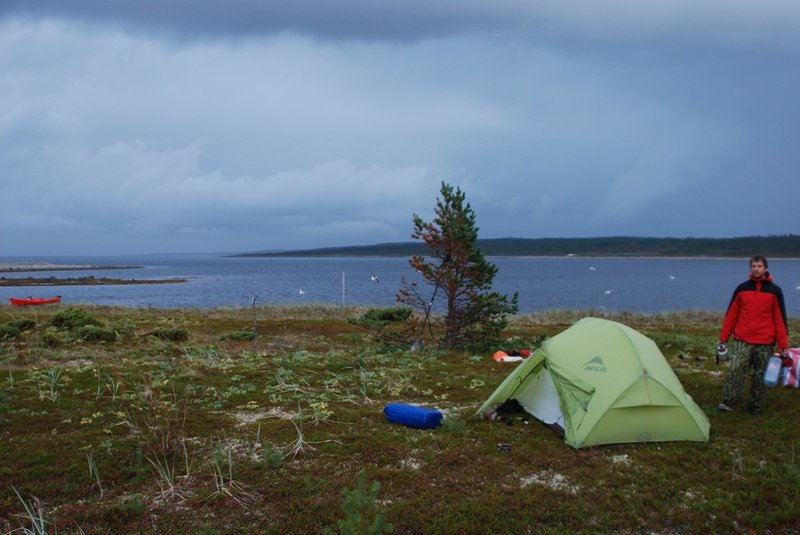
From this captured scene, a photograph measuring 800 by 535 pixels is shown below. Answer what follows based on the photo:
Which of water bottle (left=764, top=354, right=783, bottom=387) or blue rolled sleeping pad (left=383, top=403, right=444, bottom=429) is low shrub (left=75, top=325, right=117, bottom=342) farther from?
water bottle (left=764, top=354, right=783, bottom=387)

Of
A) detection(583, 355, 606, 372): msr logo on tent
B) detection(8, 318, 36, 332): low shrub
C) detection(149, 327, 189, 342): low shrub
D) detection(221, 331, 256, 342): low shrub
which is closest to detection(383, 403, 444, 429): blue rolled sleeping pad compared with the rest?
detection(583, 355, 606, 372): msr logo on tent

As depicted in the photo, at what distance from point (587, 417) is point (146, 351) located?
12562 millimetres

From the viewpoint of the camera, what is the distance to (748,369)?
31.3 feet

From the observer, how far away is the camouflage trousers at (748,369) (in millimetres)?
9227

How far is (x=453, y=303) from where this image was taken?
58.2 feet

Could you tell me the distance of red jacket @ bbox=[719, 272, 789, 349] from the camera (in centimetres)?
901

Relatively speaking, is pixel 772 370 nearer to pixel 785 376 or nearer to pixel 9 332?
pixel 785 376

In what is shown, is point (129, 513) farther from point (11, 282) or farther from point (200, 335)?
point (11, 282)

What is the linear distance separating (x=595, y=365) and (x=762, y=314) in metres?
2.78

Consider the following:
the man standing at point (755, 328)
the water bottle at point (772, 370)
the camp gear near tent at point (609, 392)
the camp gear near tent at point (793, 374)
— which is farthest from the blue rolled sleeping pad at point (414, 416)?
the camp gear near tent at point (793, 374)

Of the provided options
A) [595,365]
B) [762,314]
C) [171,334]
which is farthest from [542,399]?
[171,334]

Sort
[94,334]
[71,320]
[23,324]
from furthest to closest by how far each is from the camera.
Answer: [71,320] < [23,324] < [94,334]

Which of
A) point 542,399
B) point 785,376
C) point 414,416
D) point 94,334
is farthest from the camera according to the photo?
point 94,334

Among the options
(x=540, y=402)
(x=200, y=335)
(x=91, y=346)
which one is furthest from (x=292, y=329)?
(x=540, y=402)
